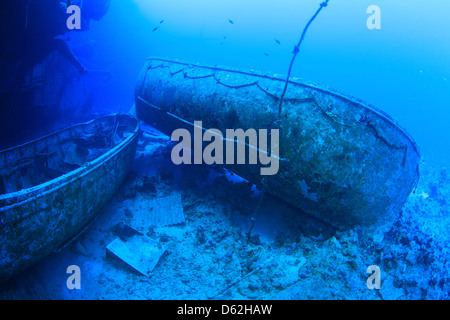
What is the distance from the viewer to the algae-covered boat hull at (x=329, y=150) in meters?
3.53

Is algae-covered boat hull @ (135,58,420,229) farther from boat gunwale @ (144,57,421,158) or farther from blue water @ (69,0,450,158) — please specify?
blue water @ (69,0,450,158)

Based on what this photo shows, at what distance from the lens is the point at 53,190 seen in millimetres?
3076

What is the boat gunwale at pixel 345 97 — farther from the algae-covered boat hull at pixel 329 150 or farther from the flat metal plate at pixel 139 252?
the flat metal plate at pixel 139 252

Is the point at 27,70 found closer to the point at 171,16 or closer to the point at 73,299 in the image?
the point at 73,299

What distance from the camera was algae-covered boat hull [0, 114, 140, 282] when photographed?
8.93 feet

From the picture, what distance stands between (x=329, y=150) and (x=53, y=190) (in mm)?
4114

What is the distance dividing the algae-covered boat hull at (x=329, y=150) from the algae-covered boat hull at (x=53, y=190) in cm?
264

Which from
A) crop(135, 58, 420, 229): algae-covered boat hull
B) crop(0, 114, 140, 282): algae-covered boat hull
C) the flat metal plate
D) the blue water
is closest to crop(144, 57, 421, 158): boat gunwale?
crop(135, 58, 420, 229): algae-covered boat hull

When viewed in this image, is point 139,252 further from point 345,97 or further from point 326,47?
point 326,47

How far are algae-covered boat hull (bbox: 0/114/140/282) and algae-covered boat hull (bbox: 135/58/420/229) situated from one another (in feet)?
8.67

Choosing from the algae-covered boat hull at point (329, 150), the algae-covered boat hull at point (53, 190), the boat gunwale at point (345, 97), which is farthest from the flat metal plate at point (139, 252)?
the boat gunwale at point (345, 97)

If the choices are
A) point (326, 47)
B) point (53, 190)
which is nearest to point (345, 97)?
point (53, 190)
